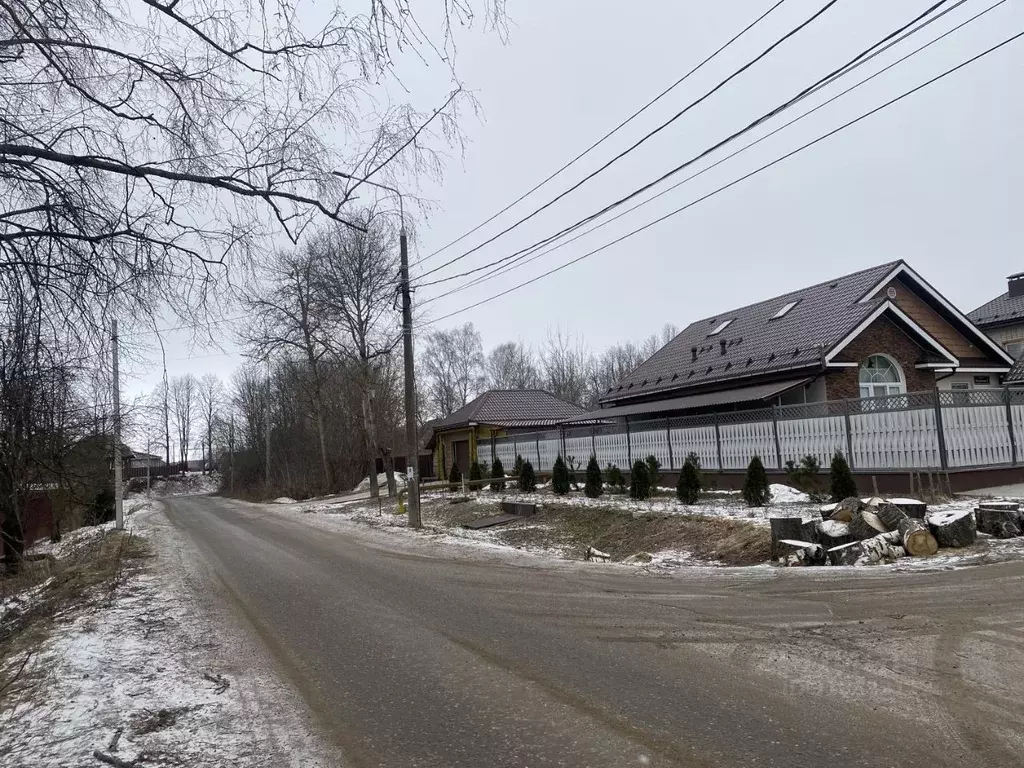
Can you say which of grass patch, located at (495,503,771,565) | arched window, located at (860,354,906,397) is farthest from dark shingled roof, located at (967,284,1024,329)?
grass patch, located at (495,503,771,565)

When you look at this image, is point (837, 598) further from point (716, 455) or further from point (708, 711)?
point (716, 455)

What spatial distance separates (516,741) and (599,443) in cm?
2065

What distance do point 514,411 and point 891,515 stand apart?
28.8 metres

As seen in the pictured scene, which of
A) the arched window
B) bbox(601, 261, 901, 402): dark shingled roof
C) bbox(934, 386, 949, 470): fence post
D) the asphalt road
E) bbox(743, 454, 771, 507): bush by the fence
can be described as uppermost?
bbox(601, 261, 901, 402): dark shingled roof

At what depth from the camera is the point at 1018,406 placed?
1515cm

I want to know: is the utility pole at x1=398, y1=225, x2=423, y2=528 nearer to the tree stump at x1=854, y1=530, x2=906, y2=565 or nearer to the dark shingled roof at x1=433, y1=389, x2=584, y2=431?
the tree stump at x1=854, y1=530, x2=906, y2=565

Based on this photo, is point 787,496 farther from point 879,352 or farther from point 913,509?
point 879,352

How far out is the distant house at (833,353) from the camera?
21.3 metres

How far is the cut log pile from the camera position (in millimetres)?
9836

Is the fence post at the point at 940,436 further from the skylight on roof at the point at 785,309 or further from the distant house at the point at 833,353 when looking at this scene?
the skylight on roof at the point at 785,309

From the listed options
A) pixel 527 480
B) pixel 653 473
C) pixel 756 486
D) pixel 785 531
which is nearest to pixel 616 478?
pixel 653 473

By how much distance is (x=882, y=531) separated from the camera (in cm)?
1027

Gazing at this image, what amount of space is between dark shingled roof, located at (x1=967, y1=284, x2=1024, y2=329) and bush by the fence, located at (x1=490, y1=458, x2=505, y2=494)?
2493cm

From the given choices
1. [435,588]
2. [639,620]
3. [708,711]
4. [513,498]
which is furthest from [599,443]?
[708,711]
